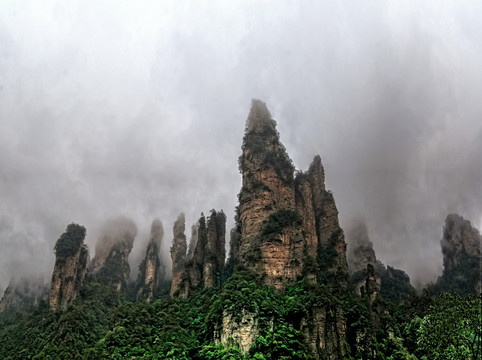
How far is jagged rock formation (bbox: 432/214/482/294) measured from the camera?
281 ft

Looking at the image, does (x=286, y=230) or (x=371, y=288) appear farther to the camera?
(x=286, y=230)

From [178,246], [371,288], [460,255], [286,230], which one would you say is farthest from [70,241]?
[460,255]

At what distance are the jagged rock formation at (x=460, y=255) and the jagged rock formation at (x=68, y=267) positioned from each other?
7108 centimetres

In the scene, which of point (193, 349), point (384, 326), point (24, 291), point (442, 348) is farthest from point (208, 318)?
point (24, 291)

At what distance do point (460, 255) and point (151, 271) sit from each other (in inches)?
2840

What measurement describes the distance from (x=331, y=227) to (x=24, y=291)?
261ft

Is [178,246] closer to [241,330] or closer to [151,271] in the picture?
[151,271]

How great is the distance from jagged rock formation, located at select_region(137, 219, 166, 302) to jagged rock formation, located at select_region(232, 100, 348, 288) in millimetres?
30079

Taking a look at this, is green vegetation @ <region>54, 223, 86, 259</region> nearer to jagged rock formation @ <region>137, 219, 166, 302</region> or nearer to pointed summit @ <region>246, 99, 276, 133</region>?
jagged rock formation @ <region>137, 219, 166, 302</region>

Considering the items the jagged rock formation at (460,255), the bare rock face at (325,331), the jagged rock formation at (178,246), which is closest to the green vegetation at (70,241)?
the jagged rock formation at (178,246)

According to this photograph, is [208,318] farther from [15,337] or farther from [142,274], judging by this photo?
[142,274]

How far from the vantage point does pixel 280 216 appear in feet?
174

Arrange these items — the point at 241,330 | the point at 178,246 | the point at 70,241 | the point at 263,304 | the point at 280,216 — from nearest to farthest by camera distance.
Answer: the point at 241,330
the point at 263,304
the point at 280,216
the point at 70,241
the point at 178,246

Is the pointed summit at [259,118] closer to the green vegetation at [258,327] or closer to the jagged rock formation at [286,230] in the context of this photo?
the jagged rock formation at [286,230]
